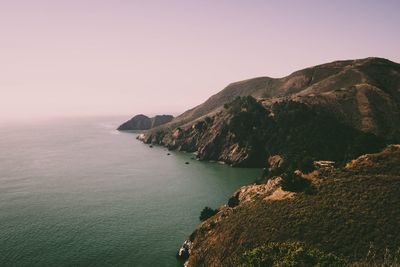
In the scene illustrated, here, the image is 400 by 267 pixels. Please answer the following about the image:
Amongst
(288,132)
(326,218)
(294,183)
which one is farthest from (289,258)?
(288,132)

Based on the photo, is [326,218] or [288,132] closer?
[326,218]

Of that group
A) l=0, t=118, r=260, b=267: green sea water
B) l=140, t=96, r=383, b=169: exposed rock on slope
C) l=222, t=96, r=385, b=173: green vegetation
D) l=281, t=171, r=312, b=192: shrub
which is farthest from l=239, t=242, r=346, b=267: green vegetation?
l=140, t=96, r=383, b=169: exposed rock on slope

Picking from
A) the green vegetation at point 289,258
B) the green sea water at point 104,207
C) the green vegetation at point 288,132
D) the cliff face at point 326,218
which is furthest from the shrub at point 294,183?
the green vegetation at point 288,132

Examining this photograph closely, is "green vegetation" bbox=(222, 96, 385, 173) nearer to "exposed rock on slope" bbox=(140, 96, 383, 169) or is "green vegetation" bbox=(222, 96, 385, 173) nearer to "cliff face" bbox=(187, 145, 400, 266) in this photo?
"exposed rock on slope" bbox=(140, 96, 383, 169)

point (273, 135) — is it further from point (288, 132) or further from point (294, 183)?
point (294, 183)

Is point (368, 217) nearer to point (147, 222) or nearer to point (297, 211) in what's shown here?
point (297, 211)
